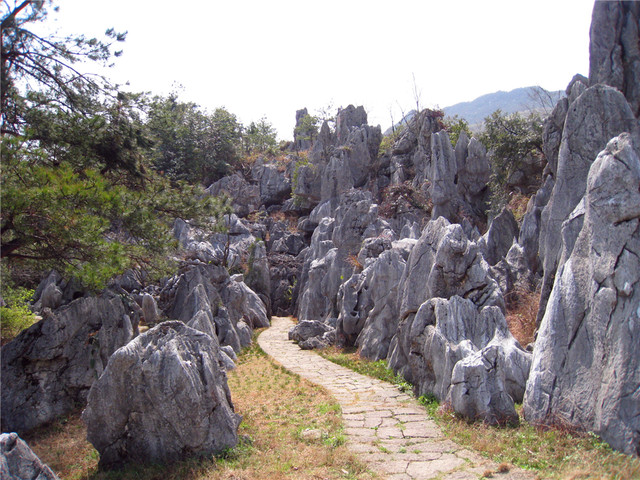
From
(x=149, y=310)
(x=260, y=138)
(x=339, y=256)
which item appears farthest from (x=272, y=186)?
(x=149, y=310)

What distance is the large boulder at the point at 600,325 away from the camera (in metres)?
5.70

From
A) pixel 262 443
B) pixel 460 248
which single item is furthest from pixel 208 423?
pixel 460 248

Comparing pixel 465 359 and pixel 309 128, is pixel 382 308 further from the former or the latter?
pixel 309 128

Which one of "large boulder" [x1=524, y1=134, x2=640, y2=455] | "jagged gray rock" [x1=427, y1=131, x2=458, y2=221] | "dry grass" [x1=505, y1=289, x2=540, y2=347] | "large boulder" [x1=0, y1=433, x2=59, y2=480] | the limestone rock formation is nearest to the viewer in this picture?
"large boulder" [x1=0, y1=433, x2=59, y2=480]

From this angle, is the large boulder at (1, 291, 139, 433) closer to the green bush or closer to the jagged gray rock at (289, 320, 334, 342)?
the green bush

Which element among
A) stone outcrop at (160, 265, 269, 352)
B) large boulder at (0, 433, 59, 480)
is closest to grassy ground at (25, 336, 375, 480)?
large boulder at (0, 433, 59, 480)

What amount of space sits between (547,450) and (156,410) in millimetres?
4706

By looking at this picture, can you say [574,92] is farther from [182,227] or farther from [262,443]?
[182,227]

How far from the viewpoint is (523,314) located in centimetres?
1248

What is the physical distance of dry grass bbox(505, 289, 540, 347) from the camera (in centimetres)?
1139

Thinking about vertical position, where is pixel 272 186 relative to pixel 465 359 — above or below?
above

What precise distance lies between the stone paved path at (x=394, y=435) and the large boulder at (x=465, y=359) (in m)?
0.58

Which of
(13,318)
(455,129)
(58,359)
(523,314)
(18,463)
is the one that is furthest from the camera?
(455,129)

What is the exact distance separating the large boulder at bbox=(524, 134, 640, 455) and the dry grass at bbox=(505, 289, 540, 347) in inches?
154
